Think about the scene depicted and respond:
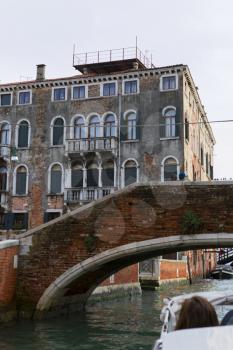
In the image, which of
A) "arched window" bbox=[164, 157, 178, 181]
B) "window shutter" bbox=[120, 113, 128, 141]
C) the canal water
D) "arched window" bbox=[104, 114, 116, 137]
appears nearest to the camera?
the canal water

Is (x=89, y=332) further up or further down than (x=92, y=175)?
further down

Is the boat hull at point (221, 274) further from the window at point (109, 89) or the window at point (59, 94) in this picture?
the window at point (59, 94)

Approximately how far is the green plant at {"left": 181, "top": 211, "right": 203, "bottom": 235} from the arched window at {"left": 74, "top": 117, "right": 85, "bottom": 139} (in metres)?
14.6

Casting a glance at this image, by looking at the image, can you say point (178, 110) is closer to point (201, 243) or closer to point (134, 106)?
point (134, 106)

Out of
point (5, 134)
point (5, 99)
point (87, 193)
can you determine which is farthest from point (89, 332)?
point (5, 99)

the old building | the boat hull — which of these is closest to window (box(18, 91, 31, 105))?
the old building

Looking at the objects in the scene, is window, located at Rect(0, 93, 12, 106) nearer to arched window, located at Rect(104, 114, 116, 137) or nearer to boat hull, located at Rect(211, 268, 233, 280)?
arched window, located at Rect(104, 114, 116, 137)

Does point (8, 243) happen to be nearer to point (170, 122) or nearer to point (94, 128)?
point (170, 122)

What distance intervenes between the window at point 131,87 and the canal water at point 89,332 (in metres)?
12.4

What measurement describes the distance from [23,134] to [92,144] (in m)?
3.84

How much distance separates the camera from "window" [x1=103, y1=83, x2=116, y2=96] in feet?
83.4

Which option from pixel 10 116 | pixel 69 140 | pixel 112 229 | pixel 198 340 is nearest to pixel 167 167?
pixel 69 140

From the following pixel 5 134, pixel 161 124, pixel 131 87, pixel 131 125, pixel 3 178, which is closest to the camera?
pixel 161 124

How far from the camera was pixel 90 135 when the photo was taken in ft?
83.4
